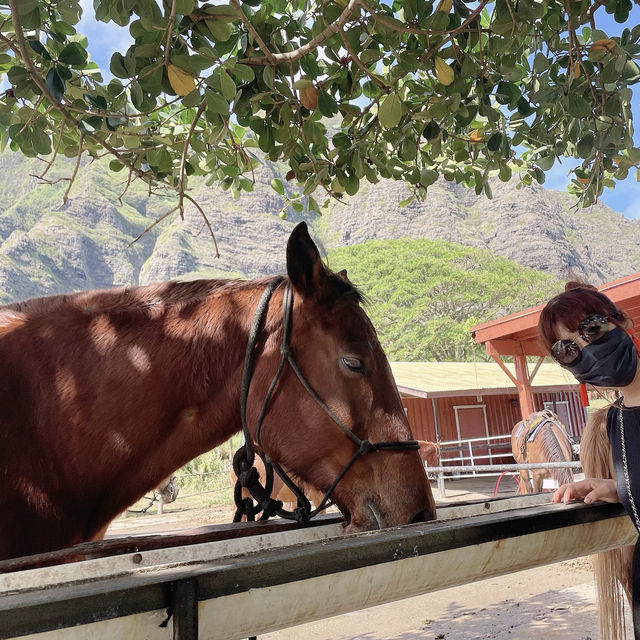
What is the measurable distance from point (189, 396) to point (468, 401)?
19.1m

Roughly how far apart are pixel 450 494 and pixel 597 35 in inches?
541

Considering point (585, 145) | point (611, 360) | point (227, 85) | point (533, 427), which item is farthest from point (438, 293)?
point (227, 85)

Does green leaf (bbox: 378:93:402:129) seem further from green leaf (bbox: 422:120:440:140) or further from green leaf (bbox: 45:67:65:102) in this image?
green leaf (bbox: 45:67:65:102)

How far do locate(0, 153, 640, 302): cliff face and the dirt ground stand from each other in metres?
84.7

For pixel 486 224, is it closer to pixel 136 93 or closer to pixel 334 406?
pixel 136 93

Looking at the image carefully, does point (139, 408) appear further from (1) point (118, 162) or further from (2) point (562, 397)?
(2) point (562, 397)

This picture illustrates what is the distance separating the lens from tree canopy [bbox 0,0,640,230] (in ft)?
6.46

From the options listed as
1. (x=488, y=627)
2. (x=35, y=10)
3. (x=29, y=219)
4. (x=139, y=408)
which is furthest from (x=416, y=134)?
(x=29, y=219)

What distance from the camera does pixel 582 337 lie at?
184cm

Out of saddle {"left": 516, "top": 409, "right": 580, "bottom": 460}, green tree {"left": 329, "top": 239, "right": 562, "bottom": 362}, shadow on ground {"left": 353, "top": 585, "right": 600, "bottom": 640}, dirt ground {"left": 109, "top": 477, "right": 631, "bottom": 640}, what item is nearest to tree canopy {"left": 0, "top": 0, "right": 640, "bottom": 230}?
dirt ground {"left": 109, "top": 477, "right": 631, "bottom": 640}

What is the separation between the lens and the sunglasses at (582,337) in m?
1.82

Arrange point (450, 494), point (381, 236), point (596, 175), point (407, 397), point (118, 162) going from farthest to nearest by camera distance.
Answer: point (381, 236)
point (407, 397)
point (450, 494)
point (596, 175)
point (118, 162)

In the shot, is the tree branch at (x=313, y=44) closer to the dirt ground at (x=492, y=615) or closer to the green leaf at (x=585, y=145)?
the green leaf at (x=585, y=145)

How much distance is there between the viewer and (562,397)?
2183 cm
